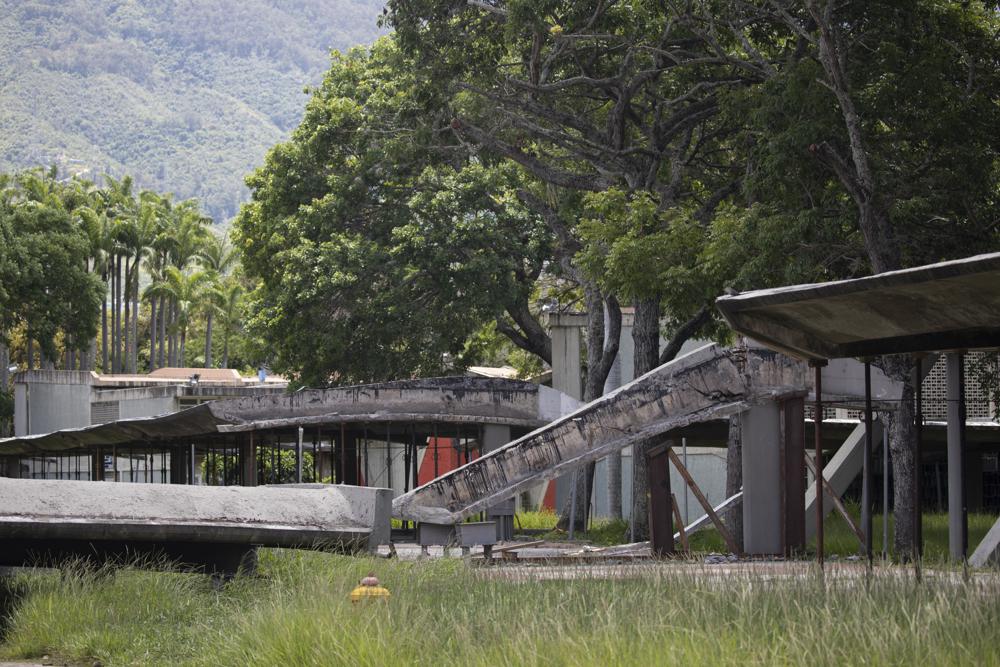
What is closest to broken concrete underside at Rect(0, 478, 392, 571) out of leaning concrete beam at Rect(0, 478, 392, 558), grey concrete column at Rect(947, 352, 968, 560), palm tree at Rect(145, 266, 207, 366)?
leaning concrete beam at Rect(0, 478, 392, 558)

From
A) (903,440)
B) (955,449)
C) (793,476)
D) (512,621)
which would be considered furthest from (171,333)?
(512,621)

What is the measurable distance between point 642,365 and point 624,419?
9540 mm

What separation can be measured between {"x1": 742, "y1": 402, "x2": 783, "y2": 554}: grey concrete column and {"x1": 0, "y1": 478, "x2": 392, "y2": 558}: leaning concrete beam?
5.05 meters

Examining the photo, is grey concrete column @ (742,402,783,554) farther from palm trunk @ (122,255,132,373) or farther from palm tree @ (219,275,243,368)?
palm tree @ (219,275,243,368)

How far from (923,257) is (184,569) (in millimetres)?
12082

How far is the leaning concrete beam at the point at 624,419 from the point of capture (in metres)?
18.9

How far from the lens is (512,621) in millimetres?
9344

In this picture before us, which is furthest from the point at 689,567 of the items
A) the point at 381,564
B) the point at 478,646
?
the point at 478,646

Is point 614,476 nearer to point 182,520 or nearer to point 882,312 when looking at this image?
point 182,520

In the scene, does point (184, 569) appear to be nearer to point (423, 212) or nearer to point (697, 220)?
point (697, 220)

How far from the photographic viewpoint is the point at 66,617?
12.9 metres

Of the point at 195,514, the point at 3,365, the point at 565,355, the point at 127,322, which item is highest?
the point at 127,322

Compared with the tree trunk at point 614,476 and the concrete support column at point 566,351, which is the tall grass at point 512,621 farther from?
the concrete support column at point 566,351

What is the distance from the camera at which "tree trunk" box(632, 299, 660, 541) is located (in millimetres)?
28125
